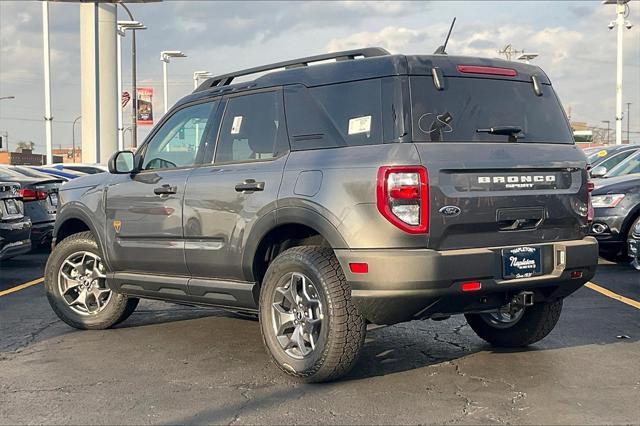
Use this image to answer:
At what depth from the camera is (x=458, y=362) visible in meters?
5.54

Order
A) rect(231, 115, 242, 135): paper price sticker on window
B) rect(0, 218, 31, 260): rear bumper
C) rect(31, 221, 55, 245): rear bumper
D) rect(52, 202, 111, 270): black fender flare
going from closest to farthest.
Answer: rect(231, 115, 242, 135): paper price sticker on window < rect(52, 202, 111, 270): black fender flare < rect(0, 218, 31, 260): rear bumper < rect(31, 221, 55, 245): rear bumper

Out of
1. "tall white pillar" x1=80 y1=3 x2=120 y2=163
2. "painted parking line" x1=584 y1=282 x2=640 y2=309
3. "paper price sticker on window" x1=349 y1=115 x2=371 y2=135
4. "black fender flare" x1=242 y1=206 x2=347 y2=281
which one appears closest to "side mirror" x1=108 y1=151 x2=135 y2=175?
"black fender flare" x1=242 y1=206 x2=347 y2=281

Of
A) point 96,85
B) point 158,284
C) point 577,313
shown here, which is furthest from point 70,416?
point 96,85

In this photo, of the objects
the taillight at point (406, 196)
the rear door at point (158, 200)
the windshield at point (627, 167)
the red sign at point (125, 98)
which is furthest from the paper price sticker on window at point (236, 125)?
the red sign at point (125, 98)

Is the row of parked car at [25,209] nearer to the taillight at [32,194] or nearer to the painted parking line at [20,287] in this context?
the taillight at [32,194]

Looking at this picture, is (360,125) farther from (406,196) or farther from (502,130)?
(502,130)

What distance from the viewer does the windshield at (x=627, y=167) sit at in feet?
37.3

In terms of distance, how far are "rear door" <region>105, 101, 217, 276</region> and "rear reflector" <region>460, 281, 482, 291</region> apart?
2232 mm

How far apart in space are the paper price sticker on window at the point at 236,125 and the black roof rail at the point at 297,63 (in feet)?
1.27

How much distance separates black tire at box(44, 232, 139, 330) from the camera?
6816 mm

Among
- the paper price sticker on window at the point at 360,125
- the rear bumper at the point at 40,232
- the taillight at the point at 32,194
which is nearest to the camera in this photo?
the paper price sticker on window at the point at 360,125

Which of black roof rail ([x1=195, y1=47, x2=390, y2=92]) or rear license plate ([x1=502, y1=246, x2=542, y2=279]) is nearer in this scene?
rear license plate ([x1=502, y1=246, x2=542, y2=279])

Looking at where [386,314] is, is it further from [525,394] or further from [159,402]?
[159,402]

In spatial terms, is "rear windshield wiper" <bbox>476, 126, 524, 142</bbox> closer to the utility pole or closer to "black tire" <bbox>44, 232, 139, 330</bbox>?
"black tire" <bbox>44, 232, 139, 330</bbox>
